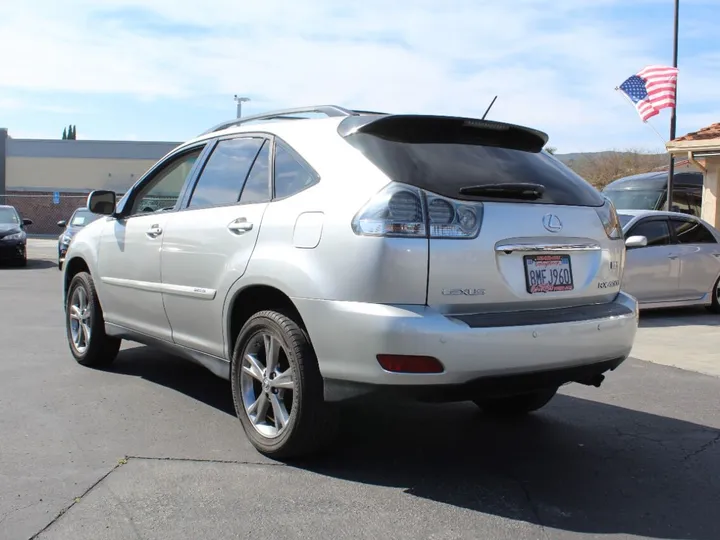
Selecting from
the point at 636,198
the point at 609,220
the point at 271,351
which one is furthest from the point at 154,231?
the point at 636,198

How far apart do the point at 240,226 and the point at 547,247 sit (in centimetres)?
167

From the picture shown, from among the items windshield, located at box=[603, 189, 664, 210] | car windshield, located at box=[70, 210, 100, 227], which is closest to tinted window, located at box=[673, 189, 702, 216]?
windshield, located at box=[603, 189, 664, 210]

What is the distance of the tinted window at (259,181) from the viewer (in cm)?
407

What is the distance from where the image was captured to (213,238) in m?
4.26

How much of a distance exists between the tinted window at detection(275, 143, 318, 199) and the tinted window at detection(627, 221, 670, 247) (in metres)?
7.03

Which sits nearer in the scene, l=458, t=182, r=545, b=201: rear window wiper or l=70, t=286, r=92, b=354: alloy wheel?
l=458, t=182, r=545, b=201: rear window wiper

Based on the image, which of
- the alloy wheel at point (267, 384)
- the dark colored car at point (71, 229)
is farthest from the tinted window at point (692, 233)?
the dark colored car at point (71, 229)

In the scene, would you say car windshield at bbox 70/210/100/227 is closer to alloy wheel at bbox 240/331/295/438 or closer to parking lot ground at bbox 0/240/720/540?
parking lot ground at bbox 0/240/720/540

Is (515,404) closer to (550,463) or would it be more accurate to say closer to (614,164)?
(550,463)

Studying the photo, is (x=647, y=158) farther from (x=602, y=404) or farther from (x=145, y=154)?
(x=602, y=404)

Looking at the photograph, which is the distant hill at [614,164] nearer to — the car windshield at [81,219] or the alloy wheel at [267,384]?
the car windshield at [81,219]

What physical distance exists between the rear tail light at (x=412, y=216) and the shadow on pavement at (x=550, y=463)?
3.31 feet

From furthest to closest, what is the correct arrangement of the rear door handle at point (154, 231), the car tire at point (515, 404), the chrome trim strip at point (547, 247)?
the rear door handle at point (154, 231)
the car tire at point (515, 404)
the chrome trim strip at point (547, 247)

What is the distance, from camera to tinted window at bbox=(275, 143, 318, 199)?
149 inches
